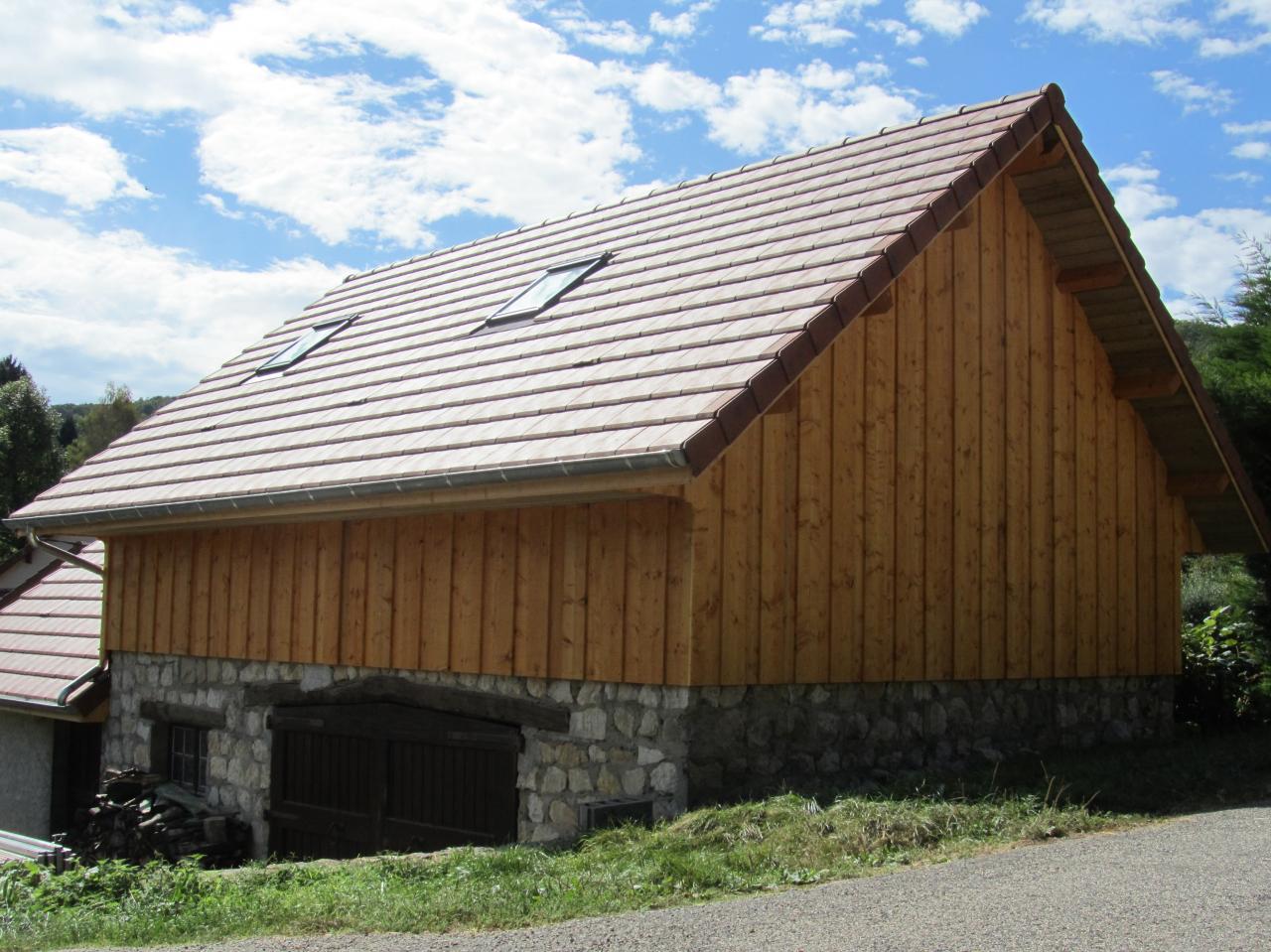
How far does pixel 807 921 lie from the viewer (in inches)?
243

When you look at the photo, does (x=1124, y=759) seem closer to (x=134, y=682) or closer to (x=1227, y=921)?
(x=1227, y=921)

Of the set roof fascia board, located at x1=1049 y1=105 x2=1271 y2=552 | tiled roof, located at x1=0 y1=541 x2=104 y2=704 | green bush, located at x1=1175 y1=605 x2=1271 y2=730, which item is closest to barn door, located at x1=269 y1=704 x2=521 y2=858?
tiled roof, located at x1=0 y1=541 x2=104 y2=704

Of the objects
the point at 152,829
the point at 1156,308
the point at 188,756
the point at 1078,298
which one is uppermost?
the point at 1078,298

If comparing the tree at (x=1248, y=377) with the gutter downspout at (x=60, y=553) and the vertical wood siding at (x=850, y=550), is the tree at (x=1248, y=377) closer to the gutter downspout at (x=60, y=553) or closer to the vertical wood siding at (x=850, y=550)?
the vertical wood siding at (x=850, y=550)

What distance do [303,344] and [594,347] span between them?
21.8 ft

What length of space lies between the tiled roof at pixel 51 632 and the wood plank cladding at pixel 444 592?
4.81 feet

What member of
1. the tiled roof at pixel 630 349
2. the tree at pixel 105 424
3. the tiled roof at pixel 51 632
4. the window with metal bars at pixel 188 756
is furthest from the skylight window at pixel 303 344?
the tree at pixel 105 424

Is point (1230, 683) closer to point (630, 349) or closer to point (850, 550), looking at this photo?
point (850, 550)

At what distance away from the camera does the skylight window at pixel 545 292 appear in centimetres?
1274

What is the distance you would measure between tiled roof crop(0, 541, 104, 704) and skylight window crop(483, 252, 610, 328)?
6727 mm

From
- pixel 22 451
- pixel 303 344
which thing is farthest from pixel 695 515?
pixel 22 451

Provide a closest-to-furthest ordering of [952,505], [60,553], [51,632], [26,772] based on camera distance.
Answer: [952,505] < [60,553] < [26,772] < [51,632]

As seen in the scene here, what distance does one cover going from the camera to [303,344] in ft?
53.7

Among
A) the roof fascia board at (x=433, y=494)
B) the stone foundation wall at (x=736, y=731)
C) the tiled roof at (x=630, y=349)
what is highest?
the tiled roof at (x=630, y=349)
